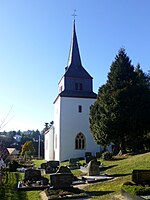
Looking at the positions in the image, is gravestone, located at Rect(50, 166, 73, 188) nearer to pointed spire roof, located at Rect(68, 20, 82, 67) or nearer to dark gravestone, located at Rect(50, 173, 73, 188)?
dark gravestone, located at Rect(50, 173, 73, 188)

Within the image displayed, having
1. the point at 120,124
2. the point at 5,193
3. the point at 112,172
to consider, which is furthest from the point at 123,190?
the point at 120,124

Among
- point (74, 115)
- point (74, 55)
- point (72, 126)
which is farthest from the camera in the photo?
point (74, 55)

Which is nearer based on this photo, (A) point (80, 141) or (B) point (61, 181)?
(B) point (61, 181)

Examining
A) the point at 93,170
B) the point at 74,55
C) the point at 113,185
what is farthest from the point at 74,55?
the point at 113,185

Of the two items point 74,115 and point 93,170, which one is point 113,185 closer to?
point 93,170

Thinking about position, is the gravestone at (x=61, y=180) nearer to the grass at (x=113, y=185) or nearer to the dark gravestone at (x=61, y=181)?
the dark gravestone at (x=61, y=181)

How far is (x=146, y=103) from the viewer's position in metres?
29.9

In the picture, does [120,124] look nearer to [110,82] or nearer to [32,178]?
[110,82]

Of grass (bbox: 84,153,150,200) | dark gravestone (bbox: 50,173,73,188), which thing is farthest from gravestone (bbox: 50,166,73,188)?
grass (bbox: 84,153,150,200)

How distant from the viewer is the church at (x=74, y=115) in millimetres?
41625

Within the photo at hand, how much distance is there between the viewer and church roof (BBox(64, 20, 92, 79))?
144ft

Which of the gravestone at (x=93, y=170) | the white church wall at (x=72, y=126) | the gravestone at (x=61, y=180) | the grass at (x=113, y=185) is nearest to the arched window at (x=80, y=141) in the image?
the white church wall at (x=72, y=126)

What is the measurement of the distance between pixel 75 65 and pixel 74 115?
780 cm

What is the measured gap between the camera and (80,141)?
42.6 metres
